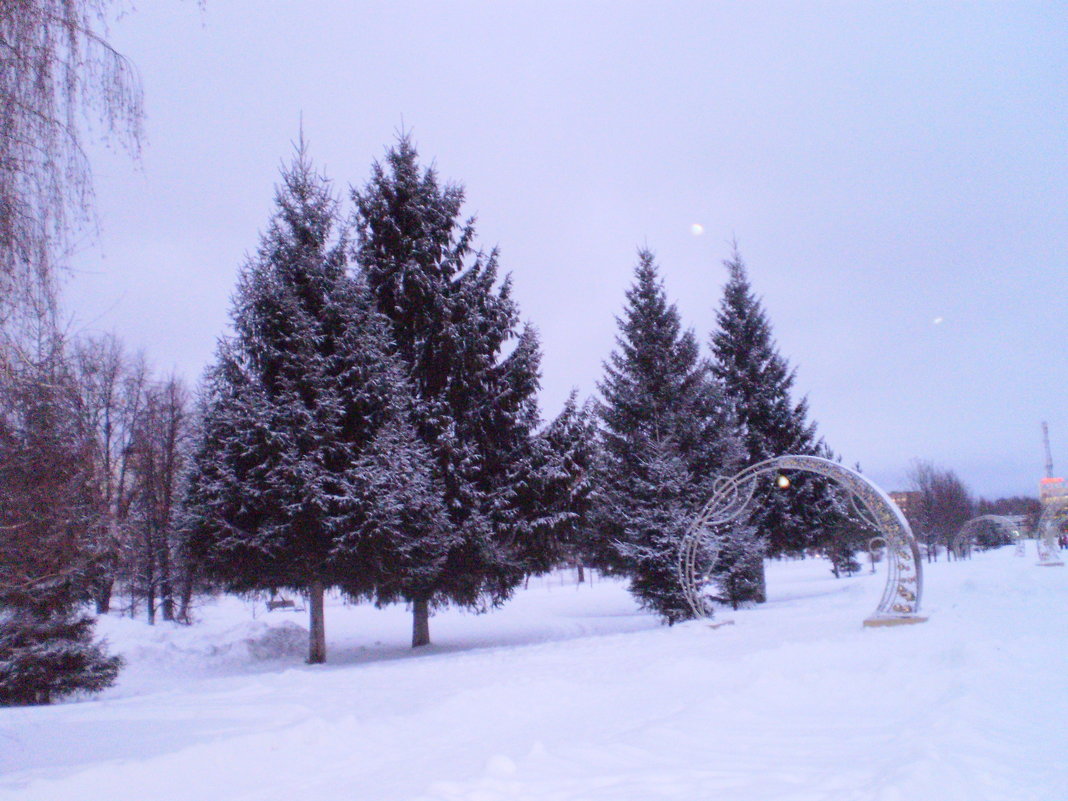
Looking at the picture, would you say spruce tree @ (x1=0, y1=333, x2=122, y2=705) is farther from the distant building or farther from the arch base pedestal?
the distant building

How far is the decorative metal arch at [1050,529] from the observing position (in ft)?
88.5

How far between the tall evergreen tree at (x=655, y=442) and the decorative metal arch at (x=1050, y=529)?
53.3 feet

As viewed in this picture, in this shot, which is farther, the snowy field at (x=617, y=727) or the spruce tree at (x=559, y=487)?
the spruce tree at (x=559, y=487)

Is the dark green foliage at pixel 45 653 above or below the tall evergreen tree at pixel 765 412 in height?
below

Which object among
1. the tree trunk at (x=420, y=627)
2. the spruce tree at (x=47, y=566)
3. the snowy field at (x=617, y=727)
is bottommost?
the tree trunk at (x=420, y=627)

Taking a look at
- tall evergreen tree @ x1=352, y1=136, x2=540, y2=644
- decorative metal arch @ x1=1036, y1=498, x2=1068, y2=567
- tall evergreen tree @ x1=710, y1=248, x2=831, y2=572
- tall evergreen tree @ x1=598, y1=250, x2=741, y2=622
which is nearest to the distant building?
decorative metal arch @ x1=1036, y1=498, x2=1068, y2=567

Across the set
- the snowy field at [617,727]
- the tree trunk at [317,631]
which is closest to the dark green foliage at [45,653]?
the snowy field at [617,727]

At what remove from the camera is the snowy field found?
4.59 metres

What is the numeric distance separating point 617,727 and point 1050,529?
30120 mm

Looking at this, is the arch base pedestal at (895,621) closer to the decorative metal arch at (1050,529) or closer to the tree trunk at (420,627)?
the tree trunk at (420,627)

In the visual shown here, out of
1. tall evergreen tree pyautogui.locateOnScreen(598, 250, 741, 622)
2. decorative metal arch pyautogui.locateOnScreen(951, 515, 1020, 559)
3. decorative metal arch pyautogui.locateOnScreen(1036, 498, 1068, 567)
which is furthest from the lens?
decorative metal arch pyautogui.locateOnScreen(951, 515, 1020, 559)

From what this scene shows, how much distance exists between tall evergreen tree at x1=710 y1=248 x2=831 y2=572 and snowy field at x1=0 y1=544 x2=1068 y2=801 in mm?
10434

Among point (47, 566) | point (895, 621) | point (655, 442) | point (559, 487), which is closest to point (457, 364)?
point (559, 487)

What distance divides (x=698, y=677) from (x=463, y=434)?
8.39 meters
